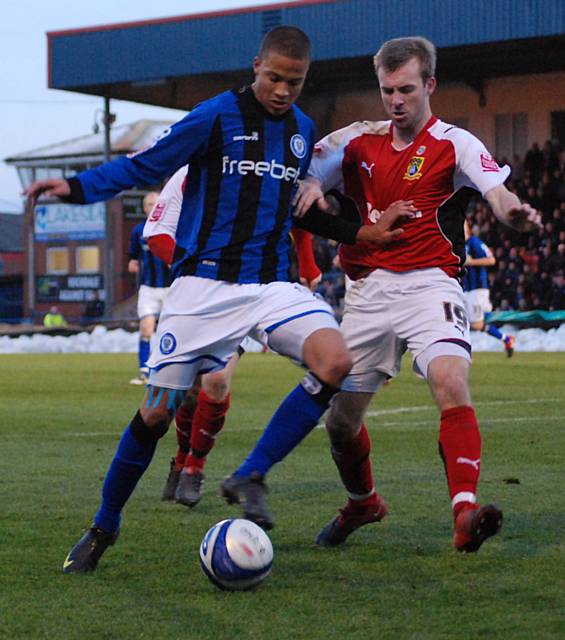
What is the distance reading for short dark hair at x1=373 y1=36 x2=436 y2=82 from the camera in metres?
5.23

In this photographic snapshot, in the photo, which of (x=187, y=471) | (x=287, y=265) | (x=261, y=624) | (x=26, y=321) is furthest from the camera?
(x=26, y=321)

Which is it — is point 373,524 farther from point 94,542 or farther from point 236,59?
point 236,59

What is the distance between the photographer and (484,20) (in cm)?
3156

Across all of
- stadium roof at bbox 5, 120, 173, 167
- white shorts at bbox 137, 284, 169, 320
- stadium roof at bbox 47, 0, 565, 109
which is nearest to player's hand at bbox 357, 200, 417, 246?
white shorts at bbox 137, 284, 169, 320

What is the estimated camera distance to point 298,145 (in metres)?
5.24

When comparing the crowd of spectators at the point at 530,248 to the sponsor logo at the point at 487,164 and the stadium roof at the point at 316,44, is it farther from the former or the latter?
the sponsor logo at the point at 487,164

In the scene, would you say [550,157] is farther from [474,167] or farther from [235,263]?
[235,263]

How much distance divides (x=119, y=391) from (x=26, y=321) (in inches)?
1617

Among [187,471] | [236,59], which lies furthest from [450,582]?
[236,59]

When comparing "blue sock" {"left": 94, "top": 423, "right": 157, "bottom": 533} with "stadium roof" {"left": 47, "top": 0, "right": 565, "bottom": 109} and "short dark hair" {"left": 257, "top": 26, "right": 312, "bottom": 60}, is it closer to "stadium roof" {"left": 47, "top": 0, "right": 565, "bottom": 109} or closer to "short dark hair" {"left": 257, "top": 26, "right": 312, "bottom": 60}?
"short dark hair" {"left": 257, "top": 26, "right": 312, "bottom": 60}

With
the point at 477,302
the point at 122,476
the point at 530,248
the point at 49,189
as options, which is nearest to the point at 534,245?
the point at 530,248

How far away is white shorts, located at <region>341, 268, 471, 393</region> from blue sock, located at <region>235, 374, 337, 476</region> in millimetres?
410

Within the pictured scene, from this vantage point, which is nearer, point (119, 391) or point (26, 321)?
point (119, 391)

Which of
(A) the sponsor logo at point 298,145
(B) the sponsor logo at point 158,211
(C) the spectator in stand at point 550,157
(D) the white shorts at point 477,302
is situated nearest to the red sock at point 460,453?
(A) the sponsor logo at point 298,145
